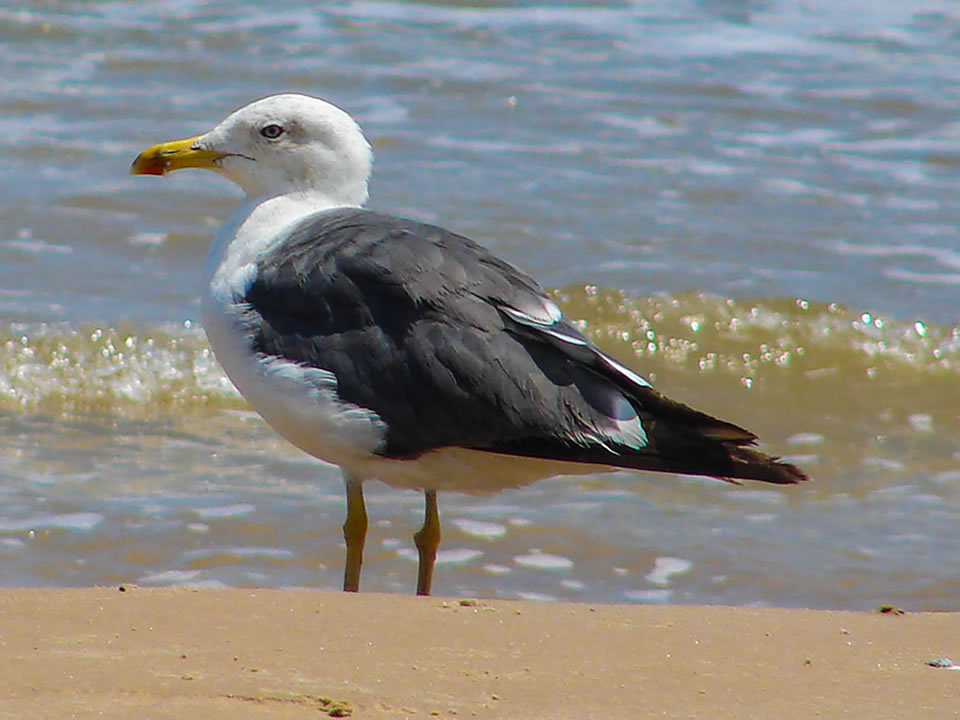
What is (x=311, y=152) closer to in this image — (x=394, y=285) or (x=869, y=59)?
(x=394, y=285)

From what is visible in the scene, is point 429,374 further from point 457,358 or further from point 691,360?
point 691,360

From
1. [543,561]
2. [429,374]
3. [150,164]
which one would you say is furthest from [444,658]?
[150,164]

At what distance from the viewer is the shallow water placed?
220 inches

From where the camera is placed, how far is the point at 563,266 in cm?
888

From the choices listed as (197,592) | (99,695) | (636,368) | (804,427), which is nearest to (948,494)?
(804,427)

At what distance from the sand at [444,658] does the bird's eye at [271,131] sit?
1849mm

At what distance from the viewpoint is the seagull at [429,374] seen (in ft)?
14.1

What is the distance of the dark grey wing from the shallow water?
1.09 meters

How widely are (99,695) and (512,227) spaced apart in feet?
21.3

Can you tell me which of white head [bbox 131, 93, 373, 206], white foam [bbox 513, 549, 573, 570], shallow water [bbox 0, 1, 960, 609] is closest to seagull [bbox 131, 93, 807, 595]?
white head [bbox 131, 93, 373, 206]

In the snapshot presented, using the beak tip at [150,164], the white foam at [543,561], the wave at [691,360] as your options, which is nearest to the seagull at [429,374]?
the beak tip at [150,164]

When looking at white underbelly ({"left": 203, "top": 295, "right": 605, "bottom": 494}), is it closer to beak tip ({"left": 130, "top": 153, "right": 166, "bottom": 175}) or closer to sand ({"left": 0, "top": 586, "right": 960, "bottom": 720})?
sand ({"left": 0, "top": 586, "right": 960, "bottom": 720})

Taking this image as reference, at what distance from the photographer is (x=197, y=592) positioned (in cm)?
376

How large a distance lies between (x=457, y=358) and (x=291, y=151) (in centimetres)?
116
